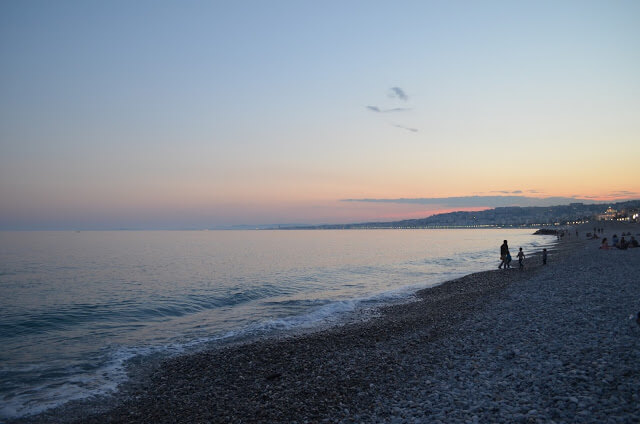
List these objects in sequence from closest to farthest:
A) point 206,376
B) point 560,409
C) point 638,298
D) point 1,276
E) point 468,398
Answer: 1. point 560,409
2. point 468,398
3. point 206,376
4. point 638,298
5. point 1,276

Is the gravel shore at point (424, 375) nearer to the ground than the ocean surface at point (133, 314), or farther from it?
farther from it

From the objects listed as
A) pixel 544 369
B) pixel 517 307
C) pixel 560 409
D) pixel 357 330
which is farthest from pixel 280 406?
pixel 517 307

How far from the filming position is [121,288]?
31.4 m

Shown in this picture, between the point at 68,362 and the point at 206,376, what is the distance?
6648 millimetres

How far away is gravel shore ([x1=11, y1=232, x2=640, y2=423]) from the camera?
23.0ft

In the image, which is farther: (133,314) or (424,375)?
(133,314)

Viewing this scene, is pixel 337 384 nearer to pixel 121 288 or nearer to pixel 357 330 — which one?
pixel 357 330

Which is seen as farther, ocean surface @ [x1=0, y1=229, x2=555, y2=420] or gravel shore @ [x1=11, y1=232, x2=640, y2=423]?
→ ocean surface @ [x1=0, y1=229, x2=555, y2=420]

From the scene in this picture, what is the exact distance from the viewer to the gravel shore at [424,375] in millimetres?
7000

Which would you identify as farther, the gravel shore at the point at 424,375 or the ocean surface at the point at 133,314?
the ocean surface at the point at 133,314

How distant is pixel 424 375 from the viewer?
30.4 feet

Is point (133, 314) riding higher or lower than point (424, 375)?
lower

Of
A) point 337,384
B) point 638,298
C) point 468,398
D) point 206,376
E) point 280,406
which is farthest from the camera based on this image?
point 638,298

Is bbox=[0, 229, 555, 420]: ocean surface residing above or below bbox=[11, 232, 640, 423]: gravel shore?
below
